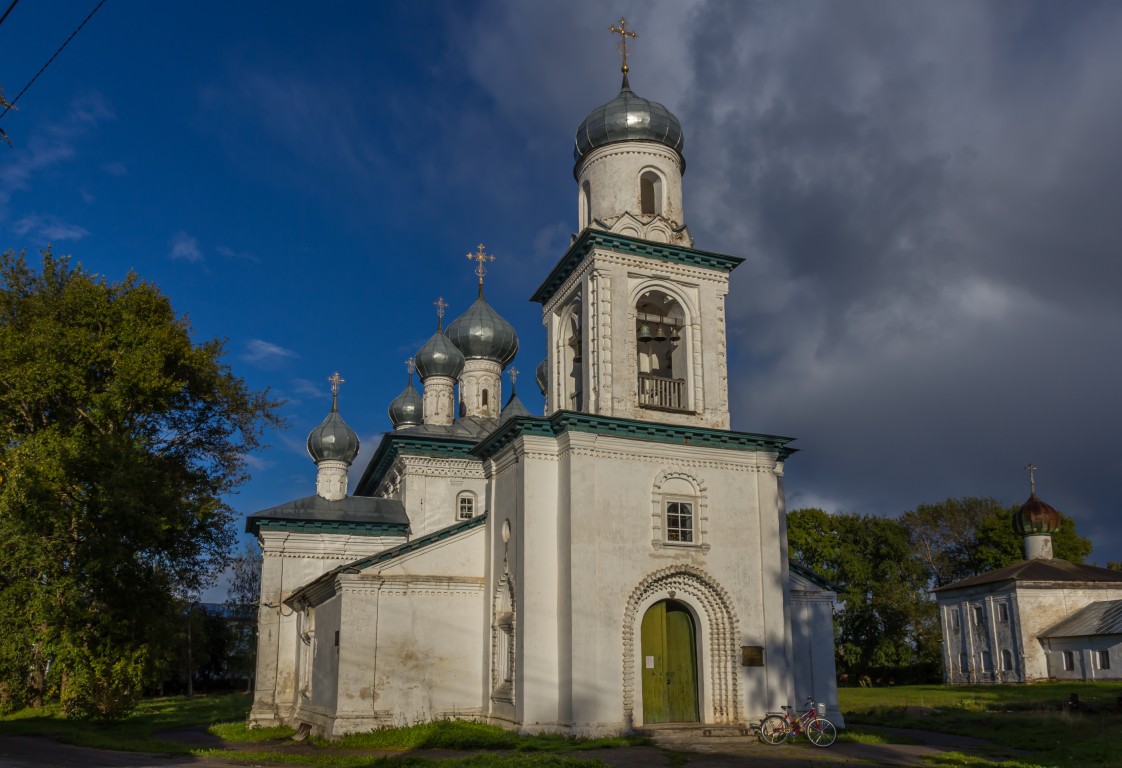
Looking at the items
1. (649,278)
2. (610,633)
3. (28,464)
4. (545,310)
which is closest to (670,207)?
(649,278)

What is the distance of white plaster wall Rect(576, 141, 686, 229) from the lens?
20219 mm

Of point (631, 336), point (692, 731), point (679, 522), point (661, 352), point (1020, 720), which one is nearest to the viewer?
point (692, 731)

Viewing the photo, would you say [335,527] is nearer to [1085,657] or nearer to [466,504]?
[466,504]

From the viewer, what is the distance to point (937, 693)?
31.6 meters

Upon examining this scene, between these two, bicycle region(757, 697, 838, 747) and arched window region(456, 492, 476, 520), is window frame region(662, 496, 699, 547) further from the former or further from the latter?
arched window region(456, 492, 476, 520)

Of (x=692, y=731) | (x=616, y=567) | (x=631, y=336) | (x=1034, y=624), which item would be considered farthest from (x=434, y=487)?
(x=1034, y=624)

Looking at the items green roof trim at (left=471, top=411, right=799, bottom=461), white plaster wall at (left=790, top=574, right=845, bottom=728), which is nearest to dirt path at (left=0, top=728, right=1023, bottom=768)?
white plaster wall at (left=790, top=574, right=845, bottom=728)

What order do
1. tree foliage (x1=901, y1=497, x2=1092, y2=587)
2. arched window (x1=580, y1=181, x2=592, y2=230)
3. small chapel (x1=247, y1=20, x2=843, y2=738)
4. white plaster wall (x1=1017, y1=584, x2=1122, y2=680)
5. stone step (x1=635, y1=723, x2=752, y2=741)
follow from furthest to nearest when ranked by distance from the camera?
1. tree foliage (x1=901, y1=497, x2=1092, y2=587)
2. white plaster wall (x1=1017, y1=584, x2=1122, y2=680)
3. arched window (x1=580, y1=181, x2=592, y2=230)
4. small chapel (x1=247, y1=20, x2=843, y2=738)
5. stone step (x1=635, y1=723, x2=752, y2=741)

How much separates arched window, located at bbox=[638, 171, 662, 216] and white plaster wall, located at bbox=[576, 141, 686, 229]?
17 centimetres

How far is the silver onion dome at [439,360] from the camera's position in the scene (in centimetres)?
3164

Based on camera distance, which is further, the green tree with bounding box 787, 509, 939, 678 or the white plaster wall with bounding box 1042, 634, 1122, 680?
the green tree with bounding box 787, 509, 939, 678

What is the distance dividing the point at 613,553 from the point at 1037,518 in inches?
1293

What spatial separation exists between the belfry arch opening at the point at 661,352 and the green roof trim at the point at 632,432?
67 cm

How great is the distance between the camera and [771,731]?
648 inches
